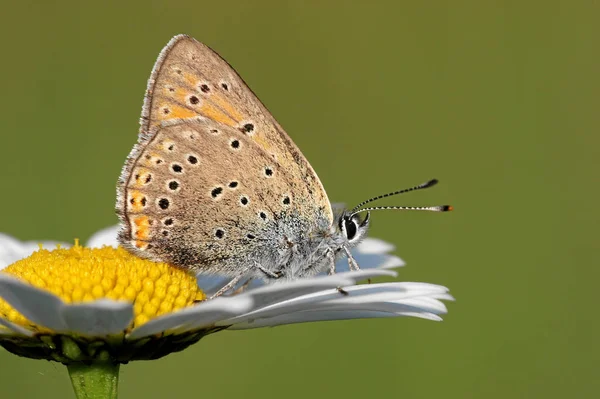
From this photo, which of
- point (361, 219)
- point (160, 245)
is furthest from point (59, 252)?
point (361, 219)

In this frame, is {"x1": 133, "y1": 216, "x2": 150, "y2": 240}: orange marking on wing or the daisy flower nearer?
the daisy flower

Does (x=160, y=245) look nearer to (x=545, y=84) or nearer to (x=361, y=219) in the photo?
(x=361, y=219)

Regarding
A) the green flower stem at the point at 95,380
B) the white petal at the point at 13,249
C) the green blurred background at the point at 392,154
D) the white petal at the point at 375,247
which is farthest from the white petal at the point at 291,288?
the green blurred background at the point at 392,154

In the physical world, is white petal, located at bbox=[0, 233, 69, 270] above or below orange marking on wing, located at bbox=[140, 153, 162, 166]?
above

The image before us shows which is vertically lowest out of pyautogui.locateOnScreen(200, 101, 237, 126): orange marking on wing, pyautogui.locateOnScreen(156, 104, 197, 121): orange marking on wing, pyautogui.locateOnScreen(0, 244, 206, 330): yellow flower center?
pyautogui.locateOnScreen(0, 244, 206, 330): yellow flower center

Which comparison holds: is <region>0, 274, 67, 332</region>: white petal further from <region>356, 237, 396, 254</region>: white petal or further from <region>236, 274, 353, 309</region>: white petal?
<region>356, 237, 396, 254</region>: white petal

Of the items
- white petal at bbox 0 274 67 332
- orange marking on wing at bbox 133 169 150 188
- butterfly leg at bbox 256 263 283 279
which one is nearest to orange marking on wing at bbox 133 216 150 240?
orange marking on wing at bbox 133 169 150 188

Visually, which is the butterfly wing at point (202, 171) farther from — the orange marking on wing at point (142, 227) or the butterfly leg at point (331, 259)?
the butterfly leg at point (331, 259)
